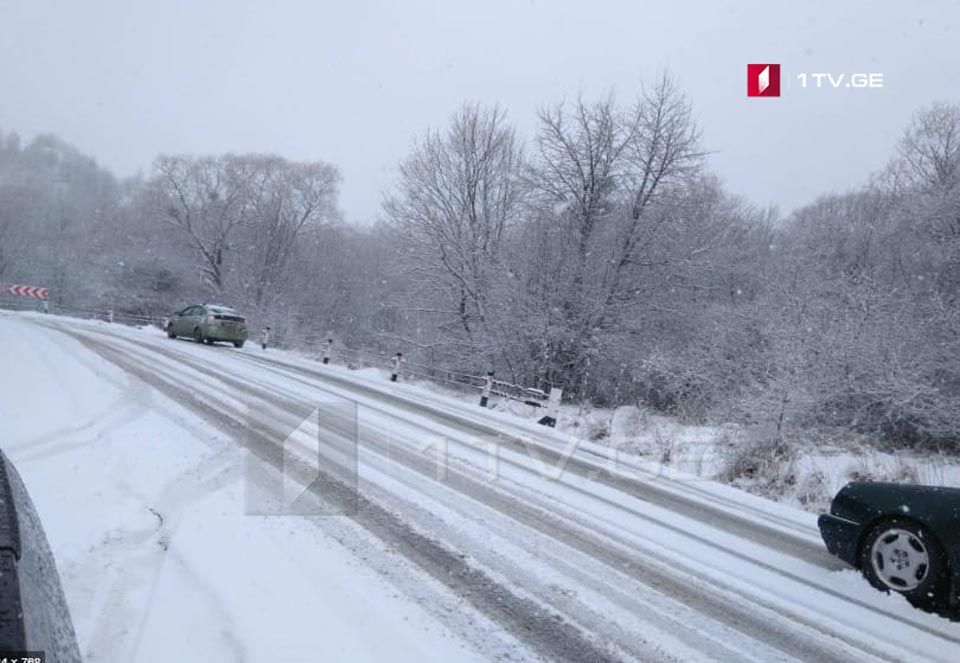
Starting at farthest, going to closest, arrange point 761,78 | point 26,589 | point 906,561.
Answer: point 761,78 → point 906,561 → point 26,589

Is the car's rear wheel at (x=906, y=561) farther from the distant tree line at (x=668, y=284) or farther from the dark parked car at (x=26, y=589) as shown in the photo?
the distant tree line at (x=668, y=284)

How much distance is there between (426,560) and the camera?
181 inches

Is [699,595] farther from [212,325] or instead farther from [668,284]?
[212,325]

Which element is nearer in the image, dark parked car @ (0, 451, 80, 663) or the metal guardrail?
dark parked car @ (0, 451, 80, 663)

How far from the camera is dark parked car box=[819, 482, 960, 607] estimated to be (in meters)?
4.48

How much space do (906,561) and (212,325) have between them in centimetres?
2255

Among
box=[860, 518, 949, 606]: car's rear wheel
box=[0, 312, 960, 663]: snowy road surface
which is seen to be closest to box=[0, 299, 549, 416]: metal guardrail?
box=[0, 312, 960, 663]: snowy road surface

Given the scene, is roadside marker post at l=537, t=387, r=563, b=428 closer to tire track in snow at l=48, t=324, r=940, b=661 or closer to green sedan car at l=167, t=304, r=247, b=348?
tire track in snow at l=48, t=324, r=940, b=661

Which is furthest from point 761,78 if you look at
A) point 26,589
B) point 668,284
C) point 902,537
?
point 26,589

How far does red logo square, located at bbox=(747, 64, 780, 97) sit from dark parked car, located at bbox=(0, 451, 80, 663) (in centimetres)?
2264

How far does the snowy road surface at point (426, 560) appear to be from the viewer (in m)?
3.57

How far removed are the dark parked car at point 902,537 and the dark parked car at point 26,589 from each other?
18.7 feet

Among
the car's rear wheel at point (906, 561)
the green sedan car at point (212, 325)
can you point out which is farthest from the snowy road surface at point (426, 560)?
the green sedan car at point (212, 325)

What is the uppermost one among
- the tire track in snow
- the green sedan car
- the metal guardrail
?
the green sedan car
